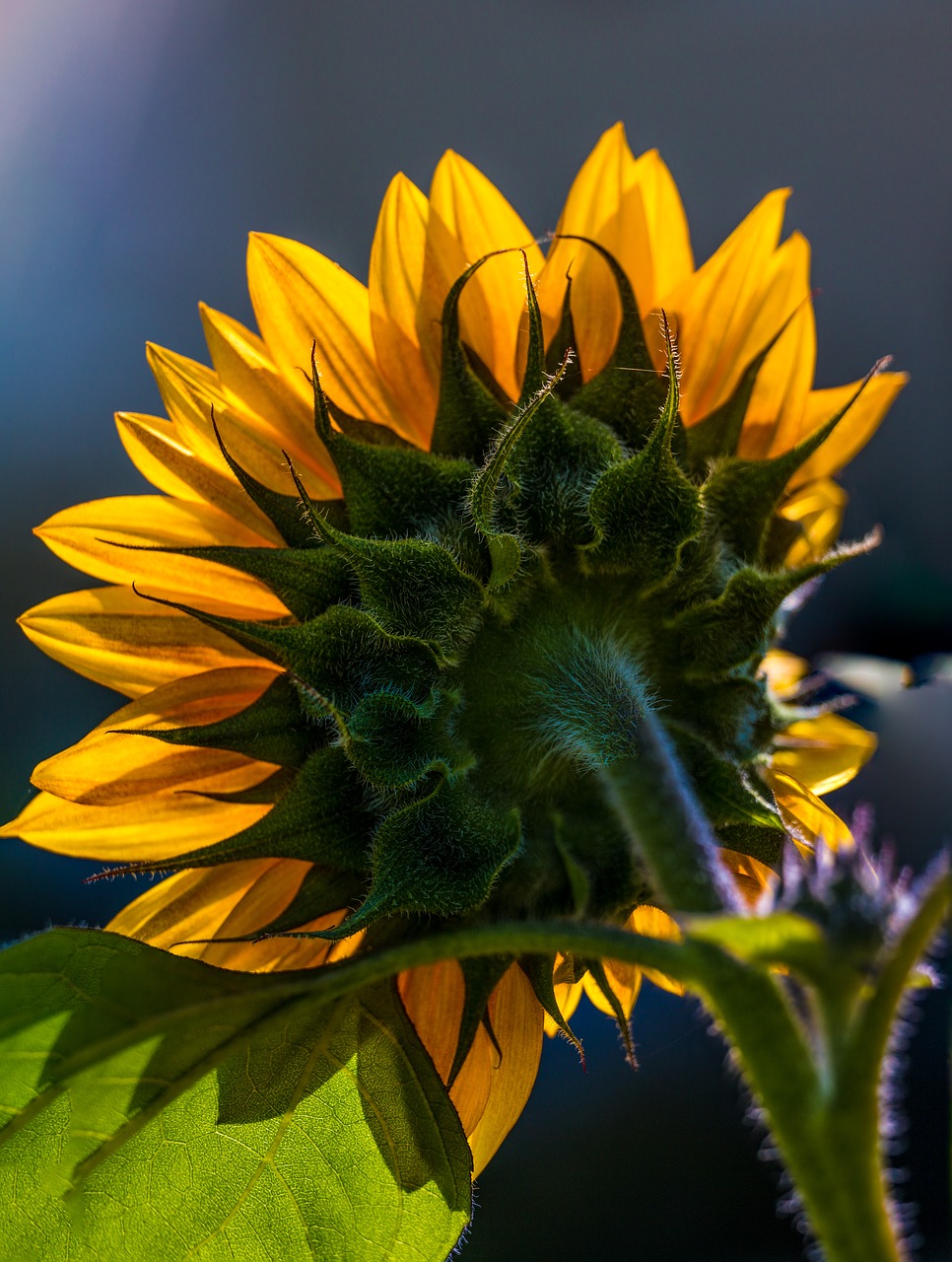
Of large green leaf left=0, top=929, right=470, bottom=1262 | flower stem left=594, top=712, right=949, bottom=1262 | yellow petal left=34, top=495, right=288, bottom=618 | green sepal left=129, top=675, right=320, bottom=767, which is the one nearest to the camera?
flower stem left=594, top=712, right=949, bottom=1262

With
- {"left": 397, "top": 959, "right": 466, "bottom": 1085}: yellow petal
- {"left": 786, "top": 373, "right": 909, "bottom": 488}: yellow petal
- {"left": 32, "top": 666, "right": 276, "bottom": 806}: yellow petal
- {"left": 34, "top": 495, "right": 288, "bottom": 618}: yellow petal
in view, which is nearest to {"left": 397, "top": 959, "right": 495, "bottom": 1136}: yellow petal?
{"left": 397, "top": 959, "right": 466, "bottom": 1085}: yellow petal

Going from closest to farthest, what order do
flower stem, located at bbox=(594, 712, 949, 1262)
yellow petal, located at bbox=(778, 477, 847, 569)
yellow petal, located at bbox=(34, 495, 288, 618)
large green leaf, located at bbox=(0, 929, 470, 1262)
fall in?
flower stem, located at bbox=(594, 712, 949, 1262), large green leaf, located at bbox=(0, 929, 470, 1262), yellow petal, located at bbox=(34, 495, 288, 618), yellow petal, located at bbox=(778, 477, 847, 569)

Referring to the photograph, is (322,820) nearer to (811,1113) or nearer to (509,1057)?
(509,1057)

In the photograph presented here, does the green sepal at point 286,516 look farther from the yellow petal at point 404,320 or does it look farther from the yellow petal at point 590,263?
the yellow petal at point 590,263

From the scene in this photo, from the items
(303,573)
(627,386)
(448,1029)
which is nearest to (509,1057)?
(448,1029)

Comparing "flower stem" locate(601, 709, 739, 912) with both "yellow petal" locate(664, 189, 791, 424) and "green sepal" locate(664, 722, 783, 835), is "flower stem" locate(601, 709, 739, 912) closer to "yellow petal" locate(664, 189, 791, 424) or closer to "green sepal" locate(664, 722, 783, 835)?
"green sepal" locate(664, 722, 783, 835)

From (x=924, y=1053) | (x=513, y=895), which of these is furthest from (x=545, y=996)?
(x=924, y=1053)
